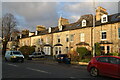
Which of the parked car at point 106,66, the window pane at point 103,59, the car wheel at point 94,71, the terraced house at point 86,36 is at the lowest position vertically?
the car wheel at point 94,71

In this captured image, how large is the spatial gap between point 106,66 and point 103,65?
0.27 m

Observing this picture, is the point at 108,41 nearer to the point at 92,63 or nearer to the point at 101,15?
the point at 101,15

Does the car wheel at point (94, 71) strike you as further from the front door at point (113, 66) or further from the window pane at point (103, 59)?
the front door at point (113, 66)

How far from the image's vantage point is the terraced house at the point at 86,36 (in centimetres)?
2477

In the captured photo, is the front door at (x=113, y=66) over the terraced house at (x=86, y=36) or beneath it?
beneath

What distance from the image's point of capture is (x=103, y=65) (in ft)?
30.5

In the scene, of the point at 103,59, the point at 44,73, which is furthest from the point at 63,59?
the point at 103,59

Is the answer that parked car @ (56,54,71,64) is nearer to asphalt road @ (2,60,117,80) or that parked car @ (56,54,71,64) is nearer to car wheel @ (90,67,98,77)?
asphalt road @ (2,60,117,80)

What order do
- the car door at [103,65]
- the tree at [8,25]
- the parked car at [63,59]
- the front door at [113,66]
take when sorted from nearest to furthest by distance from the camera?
the front door at [113,66], the car door at [103,65], the parked car at [63,59], the tree at [8,25]

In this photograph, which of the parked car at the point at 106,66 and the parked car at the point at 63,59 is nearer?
the parked car at the point at 106,66

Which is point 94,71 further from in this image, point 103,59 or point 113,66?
point 113,66

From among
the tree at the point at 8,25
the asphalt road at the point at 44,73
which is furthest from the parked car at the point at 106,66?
the tree at the point at 8,25

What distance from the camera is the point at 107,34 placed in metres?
25.7

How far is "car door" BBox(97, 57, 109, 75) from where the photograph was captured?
9052 millimetres
